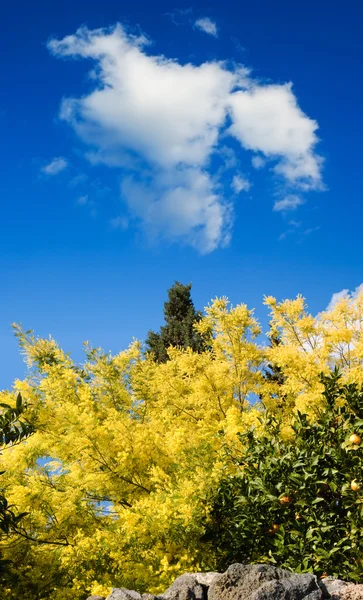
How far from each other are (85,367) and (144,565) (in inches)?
169

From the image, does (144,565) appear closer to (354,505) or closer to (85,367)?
(354,505)

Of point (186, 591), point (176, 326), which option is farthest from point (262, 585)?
point (176, 326)

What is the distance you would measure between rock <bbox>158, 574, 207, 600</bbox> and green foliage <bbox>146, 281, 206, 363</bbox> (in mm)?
22618

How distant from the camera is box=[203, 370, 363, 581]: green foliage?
498 cm

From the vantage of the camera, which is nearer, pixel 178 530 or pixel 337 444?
pixel 337 444

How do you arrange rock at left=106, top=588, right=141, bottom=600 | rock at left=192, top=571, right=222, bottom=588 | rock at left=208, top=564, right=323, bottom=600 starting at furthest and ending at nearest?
rock at left=192, top=571, right=222, bottom=588 < rock at left=106, top=588, right=141, bottom=600 < rock at left=208, top=564, right=323, bottom=600

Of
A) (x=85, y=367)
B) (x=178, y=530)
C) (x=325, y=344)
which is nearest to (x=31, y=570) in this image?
(x=178, y=530)

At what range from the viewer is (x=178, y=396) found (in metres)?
11.0

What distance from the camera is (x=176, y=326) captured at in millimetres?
29094

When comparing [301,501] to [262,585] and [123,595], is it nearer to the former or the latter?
[262,585]

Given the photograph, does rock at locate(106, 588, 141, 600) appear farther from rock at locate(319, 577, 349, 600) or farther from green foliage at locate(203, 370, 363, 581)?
green foliage at locate(203, 370, 363, 581)

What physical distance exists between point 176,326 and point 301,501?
24049 mm

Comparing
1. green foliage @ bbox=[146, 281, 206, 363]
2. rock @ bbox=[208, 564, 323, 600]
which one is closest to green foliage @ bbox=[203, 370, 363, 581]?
rock @ bbox=[208, 564, 323, 600]

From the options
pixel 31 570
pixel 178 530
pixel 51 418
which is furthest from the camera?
pixel 51 418
